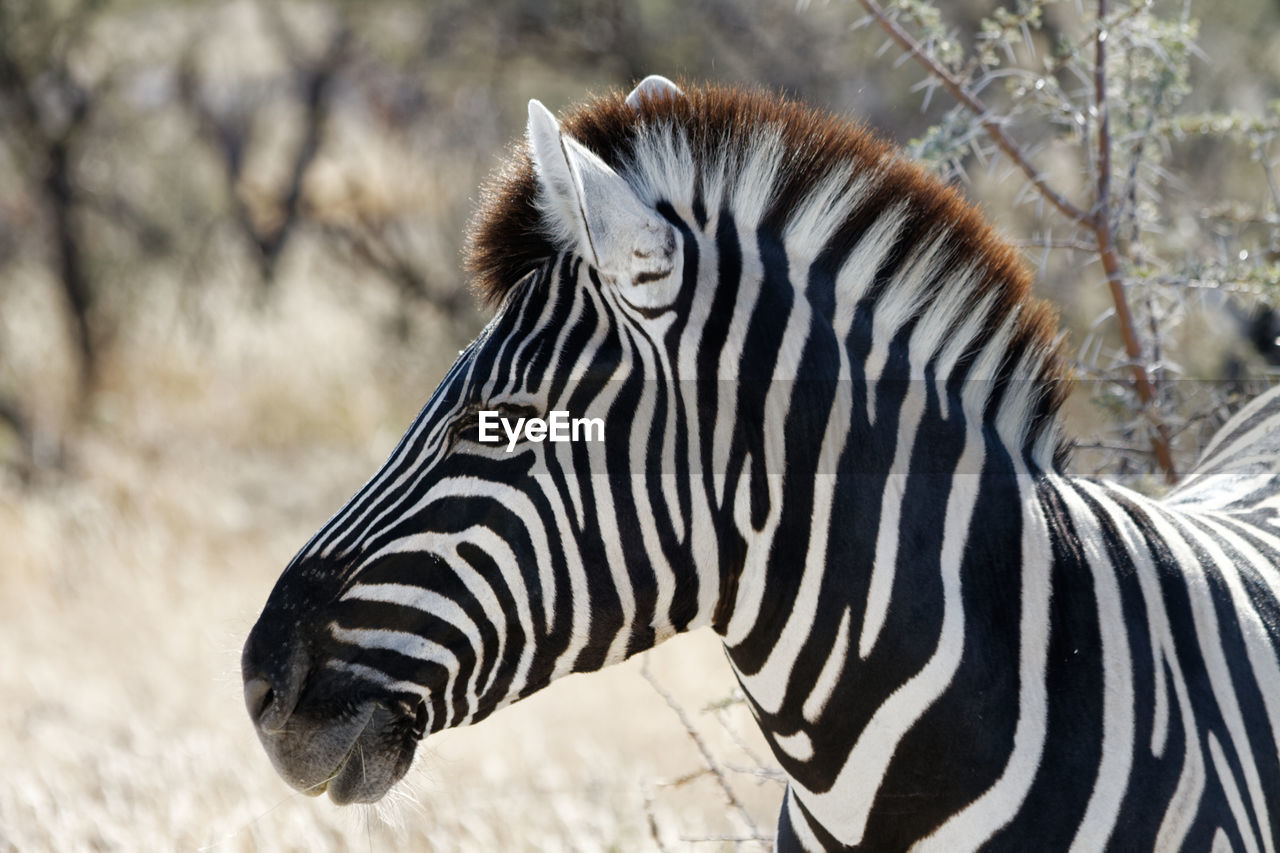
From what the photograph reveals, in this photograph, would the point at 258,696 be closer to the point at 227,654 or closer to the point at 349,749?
the point at 349,749

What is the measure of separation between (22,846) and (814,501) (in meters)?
3.30

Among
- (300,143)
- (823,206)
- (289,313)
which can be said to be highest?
(300,143)

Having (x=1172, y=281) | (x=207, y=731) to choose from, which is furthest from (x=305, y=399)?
(x=1172, y=281)

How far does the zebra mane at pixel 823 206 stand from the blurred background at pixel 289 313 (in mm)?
1389

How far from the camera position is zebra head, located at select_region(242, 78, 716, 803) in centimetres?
173

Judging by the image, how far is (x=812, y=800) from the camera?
1856mm

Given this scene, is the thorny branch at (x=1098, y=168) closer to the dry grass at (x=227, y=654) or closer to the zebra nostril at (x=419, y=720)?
the dry grass at (x=227, y=654)

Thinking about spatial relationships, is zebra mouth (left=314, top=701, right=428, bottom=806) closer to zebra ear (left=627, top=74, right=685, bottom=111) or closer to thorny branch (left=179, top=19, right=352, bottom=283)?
zebra ear (left=627, top=74, right=685, bottom=111)

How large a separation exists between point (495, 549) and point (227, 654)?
66 centimetres

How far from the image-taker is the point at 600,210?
167 cm

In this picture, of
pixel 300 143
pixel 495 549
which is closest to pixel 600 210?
pixel 495 549

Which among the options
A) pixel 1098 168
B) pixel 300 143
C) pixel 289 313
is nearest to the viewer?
pixel 1098 168

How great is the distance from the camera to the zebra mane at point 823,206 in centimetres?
185

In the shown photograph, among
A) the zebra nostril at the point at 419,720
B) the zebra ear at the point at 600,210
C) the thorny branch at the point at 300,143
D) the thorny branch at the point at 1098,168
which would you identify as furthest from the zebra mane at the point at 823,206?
the thorny branch at the point at 300,143
